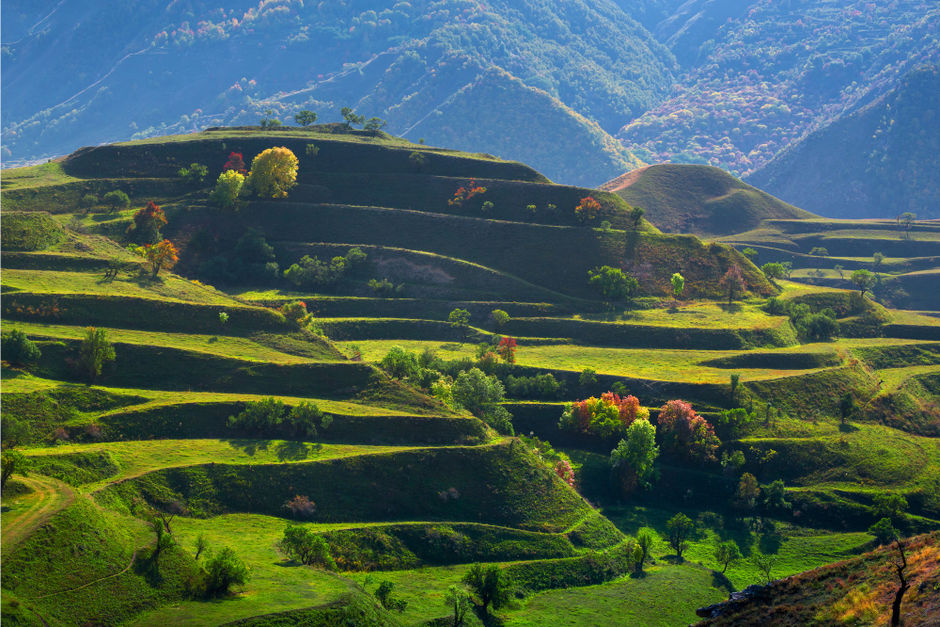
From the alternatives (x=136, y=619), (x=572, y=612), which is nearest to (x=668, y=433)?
(x=572, y=612)

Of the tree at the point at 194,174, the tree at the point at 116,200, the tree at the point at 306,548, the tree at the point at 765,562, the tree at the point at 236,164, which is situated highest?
the tree at the point at 236,164

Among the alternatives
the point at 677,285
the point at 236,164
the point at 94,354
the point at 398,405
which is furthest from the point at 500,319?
the point at 236,164

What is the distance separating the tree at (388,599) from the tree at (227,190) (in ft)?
375

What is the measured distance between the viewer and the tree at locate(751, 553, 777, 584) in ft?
265

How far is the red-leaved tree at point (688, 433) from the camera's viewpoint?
101062mm

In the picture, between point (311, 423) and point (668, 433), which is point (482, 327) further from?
point (311, 423)

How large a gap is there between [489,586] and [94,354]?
2195 inches

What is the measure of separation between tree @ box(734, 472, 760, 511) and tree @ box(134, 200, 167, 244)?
116 m

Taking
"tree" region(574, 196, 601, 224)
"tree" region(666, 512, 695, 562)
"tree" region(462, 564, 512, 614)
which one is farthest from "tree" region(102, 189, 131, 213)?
"tree" region(666, 512, 695, 562)

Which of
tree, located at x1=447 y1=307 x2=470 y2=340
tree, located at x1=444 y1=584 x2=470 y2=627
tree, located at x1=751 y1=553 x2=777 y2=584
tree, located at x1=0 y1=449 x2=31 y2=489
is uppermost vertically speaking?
tree, located at x1=447 y1=307 x2=470 y2=340

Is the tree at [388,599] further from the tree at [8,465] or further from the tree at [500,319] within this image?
the tree at [500,319]

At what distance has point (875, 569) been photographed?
5166 cm

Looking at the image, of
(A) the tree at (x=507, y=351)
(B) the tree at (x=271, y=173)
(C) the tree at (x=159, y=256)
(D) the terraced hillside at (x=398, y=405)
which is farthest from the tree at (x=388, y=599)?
(B) the tree at (x=271, y=173)

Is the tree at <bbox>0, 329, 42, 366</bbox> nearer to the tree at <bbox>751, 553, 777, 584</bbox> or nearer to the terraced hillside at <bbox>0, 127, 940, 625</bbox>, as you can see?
the terraced hillside at <bbox>0, 127, 940, 625</bbox>
